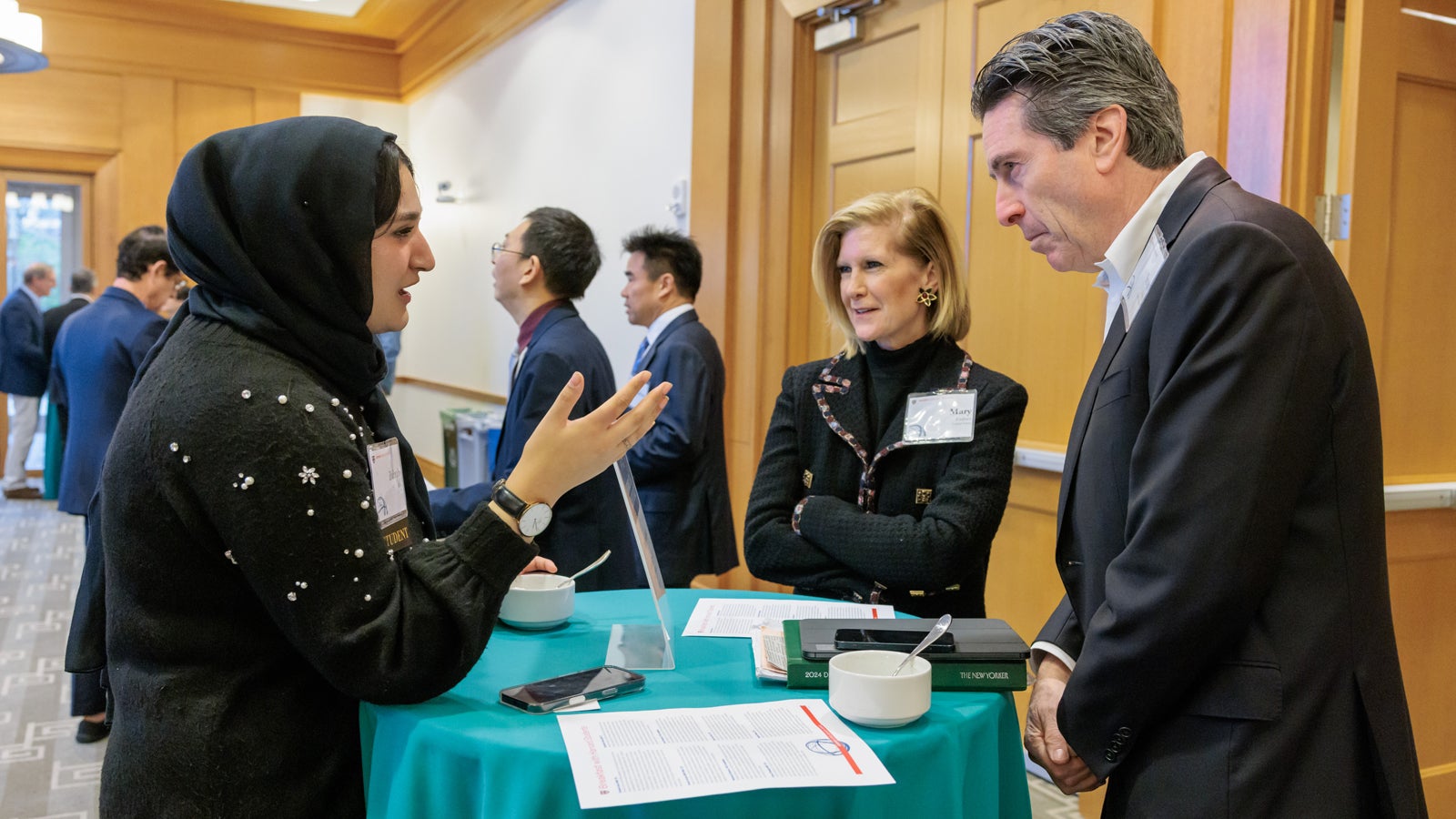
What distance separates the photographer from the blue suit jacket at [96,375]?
3.67m

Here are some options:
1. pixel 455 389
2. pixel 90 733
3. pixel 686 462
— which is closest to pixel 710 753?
pixel 686 462

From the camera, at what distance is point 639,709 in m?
1.28

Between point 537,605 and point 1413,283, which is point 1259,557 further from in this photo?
point 1413,283

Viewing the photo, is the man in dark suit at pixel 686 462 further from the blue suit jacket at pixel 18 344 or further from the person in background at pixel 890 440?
the blue suit jacket at pixel 18 344

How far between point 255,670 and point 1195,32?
97.4 inches

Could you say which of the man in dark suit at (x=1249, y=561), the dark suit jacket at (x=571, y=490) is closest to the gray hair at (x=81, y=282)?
the dark suit jacket at (x=571, y=490)

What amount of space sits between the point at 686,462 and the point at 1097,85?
219 centimetres

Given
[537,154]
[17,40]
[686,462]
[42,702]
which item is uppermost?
[537,154]

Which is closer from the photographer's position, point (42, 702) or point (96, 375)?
point (96, 375)

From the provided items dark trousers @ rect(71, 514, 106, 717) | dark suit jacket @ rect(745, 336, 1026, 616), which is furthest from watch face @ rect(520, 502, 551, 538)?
dark trousers @ rect(71, 514, 106, 717)

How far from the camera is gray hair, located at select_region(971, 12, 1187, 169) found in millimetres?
1310

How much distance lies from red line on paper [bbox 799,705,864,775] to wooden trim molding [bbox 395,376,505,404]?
19.2 feet

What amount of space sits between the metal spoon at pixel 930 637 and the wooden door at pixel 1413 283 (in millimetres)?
1645

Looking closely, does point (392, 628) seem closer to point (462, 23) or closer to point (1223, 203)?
point (1223, 203)
